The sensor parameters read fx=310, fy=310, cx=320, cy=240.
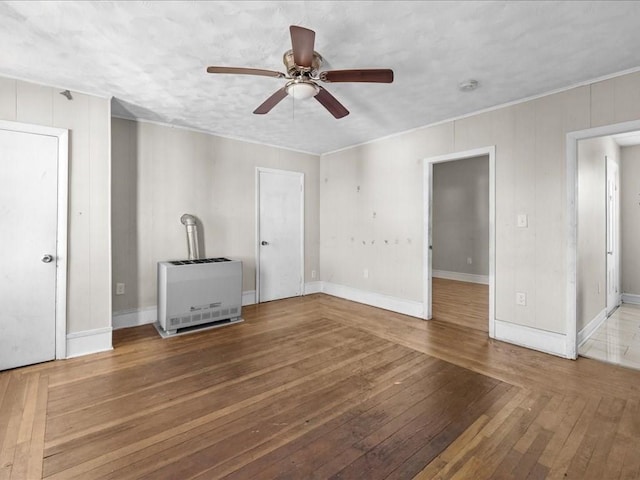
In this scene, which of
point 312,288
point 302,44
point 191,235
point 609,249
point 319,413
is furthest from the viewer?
point 312,288

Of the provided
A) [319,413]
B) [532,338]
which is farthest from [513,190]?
[319,413]

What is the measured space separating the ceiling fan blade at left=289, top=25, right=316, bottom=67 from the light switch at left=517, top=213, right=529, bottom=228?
8.29 ft

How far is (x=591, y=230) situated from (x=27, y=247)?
5.57m

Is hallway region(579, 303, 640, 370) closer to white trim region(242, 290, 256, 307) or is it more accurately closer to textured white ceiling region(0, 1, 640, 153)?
textured white ceiling region(0, 1, 640, 153)

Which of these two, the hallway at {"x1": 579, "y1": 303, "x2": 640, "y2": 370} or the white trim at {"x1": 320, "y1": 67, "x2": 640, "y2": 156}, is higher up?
the white trim at {"x1": 320, "y1": 67, "x2": 640, "y2": 156}

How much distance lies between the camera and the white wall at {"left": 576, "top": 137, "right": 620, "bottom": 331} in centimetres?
309

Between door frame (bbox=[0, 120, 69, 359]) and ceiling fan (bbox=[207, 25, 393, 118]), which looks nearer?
ceiling fan (bbox=[207, 25, 393, 118])

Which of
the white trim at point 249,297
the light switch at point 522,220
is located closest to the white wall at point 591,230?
the light switch at point 522,220

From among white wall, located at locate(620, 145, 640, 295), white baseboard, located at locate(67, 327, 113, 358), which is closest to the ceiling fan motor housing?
white baseboard, located at locate(67, 327, 113, 358)

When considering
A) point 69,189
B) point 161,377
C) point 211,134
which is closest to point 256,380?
point 161,377

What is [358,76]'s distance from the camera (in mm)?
2012

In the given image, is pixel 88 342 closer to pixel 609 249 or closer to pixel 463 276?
pixel 609 249

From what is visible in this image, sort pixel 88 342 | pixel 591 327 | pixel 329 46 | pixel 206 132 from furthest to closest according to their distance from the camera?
pixel 206 132
pixel 591 327
pixel 88 342
pixel 329 46

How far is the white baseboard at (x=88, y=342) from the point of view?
2.84 m
